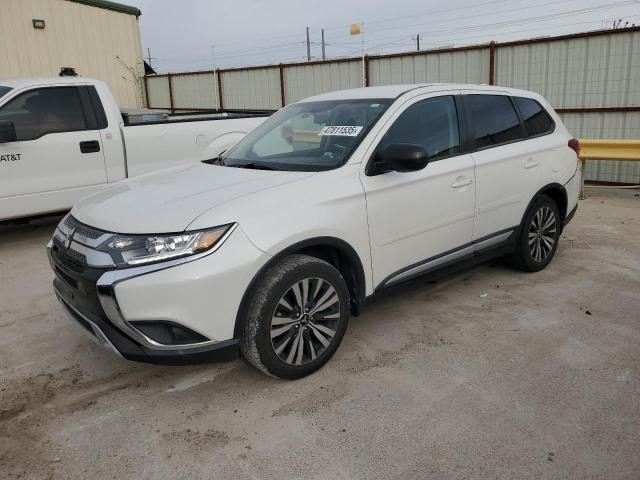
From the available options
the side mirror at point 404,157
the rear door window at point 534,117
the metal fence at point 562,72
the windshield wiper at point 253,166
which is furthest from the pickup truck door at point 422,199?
the metal fence at point 562,72

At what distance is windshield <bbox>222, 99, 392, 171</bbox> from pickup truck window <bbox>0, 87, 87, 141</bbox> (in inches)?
124

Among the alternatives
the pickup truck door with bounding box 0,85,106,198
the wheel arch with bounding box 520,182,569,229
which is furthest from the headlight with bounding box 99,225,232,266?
the pickup truck door with bounding box 0,85,106,198

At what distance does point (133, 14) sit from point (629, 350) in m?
17.0

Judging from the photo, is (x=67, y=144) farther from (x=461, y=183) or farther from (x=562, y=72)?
(x=562, y=72)

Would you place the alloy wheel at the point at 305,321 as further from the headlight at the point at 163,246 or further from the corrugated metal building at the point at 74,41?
the corrugated metal building at the point at 74,41

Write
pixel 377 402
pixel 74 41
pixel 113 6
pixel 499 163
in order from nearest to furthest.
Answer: pixel 377 402 → pixel 499 163 → pixel 74 41 → pixel 113 6

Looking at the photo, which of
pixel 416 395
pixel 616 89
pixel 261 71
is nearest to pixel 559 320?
pixel 416 395

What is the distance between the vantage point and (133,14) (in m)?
17.0

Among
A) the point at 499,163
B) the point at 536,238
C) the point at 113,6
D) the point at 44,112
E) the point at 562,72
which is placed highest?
the point at 113,6

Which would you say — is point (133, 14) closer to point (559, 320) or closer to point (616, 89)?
point (616, 89)

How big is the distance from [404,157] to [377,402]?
4.80 feet

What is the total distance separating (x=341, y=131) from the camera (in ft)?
Answer: 12.9

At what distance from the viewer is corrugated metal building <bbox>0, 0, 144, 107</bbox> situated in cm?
1444

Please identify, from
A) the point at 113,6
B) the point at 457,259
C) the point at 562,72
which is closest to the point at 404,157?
the point at 457,259
